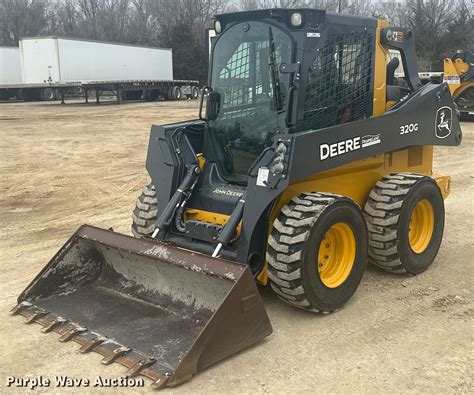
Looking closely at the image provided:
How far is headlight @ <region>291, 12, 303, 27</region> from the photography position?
438cm

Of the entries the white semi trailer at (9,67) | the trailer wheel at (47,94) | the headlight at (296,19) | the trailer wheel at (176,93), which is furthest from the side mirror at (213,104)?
the white semi trailer at (9,67)

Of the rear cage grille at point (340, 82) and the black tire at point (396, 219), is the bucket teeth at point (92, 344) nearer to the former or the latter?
the rear cage grille at point (340, 82)

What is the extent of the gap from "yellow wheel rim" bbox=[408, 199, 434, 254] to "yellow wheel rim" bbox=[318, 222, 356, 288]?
1.06 meters

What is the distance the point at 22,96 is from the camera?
34.4 m

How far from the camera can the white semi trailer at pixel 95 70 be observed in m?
28.2

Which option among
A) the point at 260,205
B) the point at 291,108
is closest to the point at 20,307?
the point at 260,205

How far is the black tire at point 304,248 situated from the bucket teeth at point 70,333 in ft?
4.61

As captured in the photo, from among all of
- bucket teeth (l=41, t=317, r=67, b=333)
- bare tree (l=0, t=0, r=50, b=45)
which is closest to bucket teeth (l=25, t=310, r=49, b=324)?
bucket teeth (l=41, t=317, r=67, b=333)

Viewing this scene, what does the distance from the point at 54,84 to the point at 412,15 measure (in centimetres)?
3319

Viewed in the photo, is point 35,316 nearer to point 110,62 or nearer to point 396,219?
point 396,219

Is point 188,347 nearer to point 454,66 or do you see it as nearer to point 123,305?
point 123,305

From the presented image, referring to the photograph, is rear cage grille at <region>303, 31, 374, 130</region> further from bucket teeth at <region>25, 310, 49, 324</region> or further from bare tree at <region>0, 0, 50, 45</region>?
bare tree at <region>0, 0, 50, 45</region>

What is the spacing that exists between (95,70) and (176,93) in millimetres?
5906

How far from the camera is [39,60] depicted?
28.7 m
